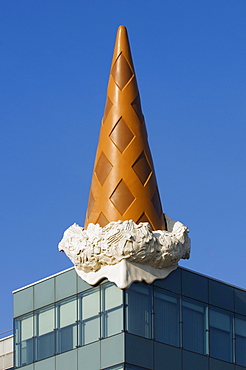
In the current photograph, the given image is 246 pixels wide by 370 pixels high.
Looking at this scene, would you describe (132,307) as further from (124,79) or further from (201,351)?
(124,79)

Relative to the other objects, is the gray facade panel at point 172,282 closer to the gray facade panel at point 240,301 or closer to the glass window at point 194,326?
the glass window at point 194,326

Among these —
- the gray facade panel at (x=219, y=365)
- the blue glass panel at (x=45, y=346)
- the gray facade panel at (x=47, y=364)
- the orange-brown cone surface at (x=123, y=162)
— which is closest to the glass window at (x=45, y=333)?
the blue glass panel at (x=45, y=346)

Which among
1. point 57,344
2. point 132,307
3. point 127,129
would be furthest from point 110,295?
point 127,129

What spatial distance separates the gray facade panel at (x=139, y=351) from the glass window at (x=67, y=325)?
293 cm

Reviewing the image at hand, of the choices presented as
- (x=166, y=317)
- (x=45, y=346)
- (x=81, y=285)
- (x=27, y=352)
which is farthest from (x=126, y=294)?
(x=27, y=352)

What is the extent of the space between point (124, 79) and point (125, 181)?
458 cm

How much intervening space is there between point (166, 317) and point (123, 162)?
640 cm

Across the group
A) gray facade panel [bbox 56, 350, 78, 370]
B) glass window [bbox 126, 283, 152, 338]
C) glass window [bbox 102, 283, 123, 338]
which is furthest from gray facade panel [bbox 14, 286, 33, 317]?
glass window [bbox 126, 283, 152, 338]

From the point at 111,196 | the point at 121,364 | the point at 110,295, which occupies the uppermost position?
the point at 111,196

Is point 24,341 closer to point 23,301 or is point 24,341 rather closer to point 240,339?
point 23,301

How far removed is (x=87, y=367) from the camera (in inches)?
1578

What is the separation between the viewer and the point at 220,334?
1695 inches

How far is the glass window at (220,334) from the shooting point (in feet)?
140

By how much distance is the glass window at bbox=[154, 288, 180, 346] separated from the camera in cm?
4050
